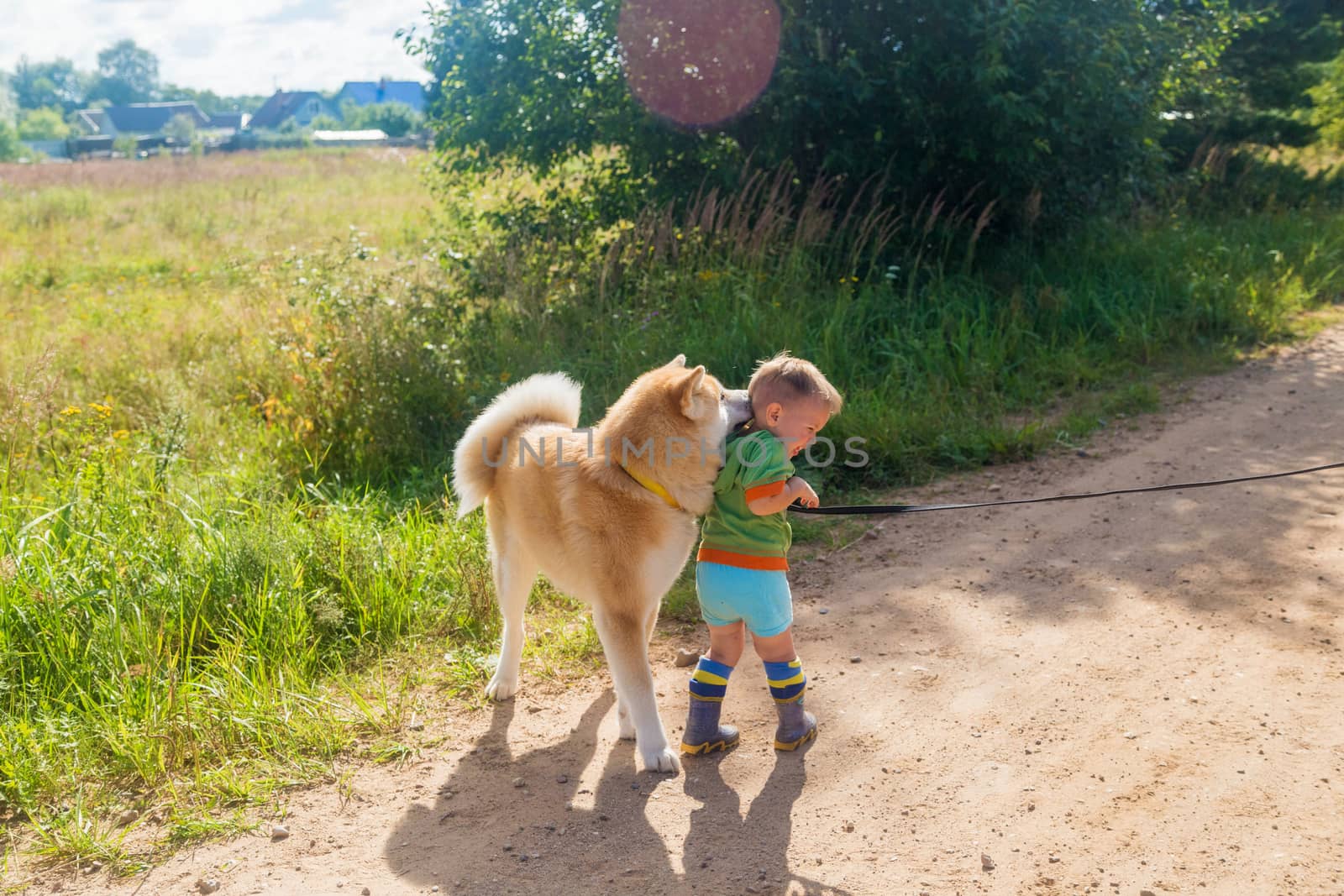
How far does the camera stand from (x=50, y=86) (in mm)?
115312

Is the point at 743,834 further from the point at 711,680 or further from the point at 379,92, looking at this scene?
the point at 379,92

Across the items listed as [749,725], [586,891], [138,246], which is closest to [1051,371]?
[749,725]

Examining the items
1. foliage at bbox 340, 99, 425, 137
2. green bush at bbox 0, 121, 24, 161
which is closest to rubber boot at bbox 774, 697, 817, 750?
foliage at bbox 340, 99, 425, 137

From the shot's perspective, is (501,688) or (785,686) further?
(501,688)

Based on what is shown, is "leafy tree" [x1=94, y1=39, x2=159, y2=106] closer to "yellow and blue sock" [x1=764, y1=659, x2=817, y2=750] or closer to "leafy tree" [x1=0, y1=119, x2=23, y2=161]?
"leafy tree" [x1=0, y1=119, x2=23, y2=161]

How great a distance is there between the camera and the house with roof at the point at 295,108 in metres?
87.4

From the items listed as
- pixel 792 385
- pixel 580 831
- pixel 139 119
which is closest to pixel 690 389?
pixel 792 385

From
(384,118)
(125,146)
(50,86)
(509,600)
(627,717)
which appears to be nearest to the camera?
(627,717)

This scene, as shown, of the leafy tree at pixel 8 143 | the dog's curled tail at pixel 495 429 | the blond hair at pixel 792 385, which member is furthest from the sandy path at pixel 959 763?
the leafy tree at pixel 8 143

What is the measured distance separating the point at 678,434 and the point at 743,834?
1216mm

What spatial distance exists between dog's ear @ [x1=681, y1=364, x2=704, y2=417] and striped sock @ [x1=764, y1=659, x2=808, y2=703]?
2.95 feet

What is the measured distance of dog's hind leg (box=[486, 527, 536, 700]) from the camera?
3504mm

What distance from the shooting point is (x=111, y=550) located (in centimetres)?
414

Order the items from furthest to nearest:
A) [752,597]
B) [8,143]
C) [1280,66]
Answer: [8,143], [1280,66], [752,597]
